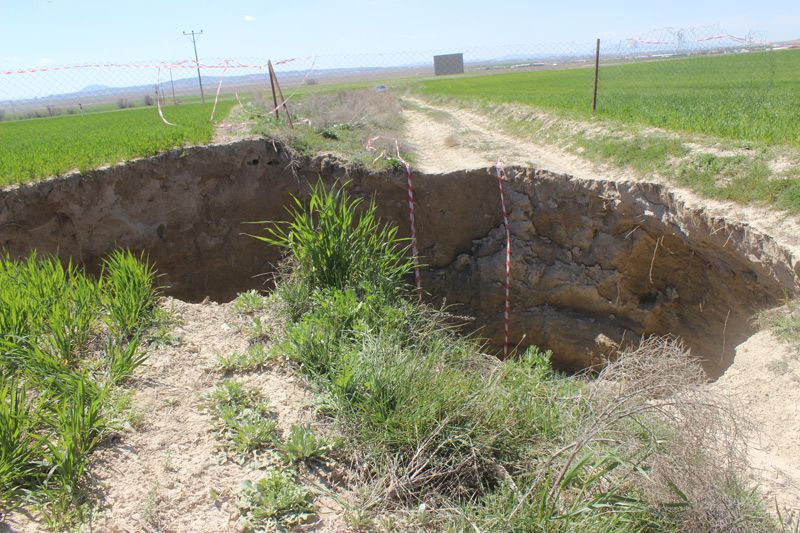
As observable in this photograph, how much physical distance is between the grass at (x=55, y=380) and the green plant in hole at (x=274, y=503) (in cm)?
71

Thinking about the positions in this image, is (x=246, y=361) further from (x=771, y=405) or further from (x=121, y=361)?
(x=771, y=405)

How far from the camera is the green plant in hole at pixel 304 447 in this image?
9.50 feet

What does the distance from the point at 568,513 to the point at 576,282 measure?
19.4ft

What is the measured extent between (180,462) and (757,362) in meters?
4.27

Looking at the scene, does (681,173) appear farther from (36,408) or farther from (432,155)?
(36,408)

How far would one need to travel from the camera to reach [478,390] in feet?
10.6

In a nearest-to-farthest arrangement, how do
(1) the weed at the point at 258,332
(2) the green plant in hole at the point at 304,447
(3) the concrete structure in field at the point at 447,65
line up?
(2) the green plant in hole at the point at 304,447, (1) the weed at the point at 258,332, (3) the concrete structure in field at the point at 447,65

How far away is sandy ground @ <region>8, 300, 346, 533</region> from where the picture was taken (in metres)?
2.54

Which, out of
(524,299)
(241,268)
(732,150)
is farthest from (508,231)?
(241,268)

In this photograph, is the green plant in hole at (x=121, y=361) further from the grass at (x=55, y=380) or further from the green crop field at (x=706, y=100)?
the green crop field at (x=706, y=100)

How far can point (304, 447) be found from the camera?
2908 mm

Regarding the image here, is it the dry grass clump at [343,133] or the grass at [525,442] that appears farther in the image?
the dry grass clump at [343,133]

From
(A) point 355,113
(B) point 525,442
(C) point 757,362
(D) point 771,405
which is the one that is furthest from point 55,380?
(A) point 355,113

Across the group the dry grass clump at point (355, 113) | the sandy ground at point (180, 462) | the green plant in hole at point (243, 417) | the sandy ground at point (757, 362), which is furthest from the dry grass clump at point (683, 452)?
the dry grass clump at point (355, 113)
